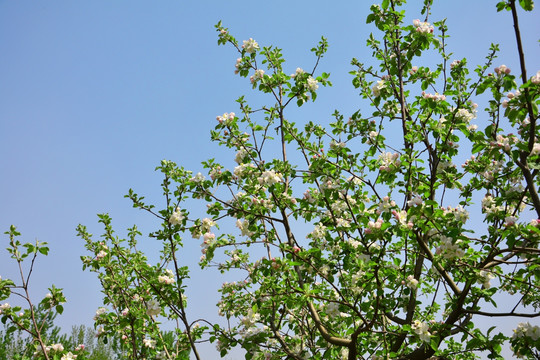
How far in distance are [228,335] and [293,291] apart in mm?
893

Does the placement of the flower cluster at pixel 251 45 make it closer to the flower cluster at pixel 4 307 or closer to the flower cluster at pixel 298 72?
the flower cluster at pixel 298 72

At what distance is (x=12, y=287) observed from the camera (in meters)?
3.46

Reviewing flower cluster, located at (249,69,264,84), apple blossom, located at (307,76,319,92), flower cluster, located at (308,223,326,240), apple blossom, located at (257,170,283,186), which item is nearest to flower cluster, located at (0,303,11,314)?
apple blossom, located at (257,170,283,186)

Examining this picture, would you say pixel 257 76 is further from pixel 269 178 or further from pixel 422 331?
pixel 422 331

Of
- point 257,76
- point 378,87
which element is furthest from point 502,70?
point 257,76

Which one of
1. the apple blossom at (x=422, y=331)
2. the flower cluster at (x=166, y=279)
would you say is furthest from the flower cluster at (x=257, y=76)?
the apple blossom at (x=422, y=331)

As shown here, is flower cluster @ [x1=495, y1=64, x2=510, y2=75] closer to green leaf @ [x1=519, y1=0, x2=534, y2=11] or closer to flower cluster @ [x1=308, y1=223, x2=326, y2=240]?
green leaf @ [x1=519, y1=0, x2=534, y2=11]

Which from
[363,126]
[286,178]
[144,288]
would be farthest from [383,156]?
[144,288]

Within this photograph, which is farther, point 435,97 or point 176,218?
point 176,218

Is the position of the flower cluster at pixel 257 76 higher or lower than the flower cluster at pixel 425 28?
higher

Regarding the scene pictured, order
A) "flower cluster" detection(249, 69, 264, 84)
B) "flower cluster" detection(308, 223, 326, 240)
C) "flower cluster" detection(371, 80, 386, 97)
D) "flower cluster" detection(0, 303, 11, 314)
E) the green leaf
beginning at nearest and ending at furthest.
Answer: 1. the green leaf
2. "flower cluster" detection(0, 303, 11, 314)
3. "flower cluster" detection(308, 223, 326, 240)
4. "flower cluster" detection(371, 80, 386, 97)
5. "flower cluster" detection(249, 69, 264, 84)

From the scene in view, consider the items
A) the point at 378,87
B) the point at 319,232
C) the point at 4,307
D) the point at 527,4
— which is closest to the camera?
the point at 527,4

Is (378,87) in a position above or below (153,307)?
above

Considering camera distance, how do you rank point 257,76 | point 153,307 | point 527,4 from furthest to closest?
point 257,76 < point 153,307 < point 527,4
